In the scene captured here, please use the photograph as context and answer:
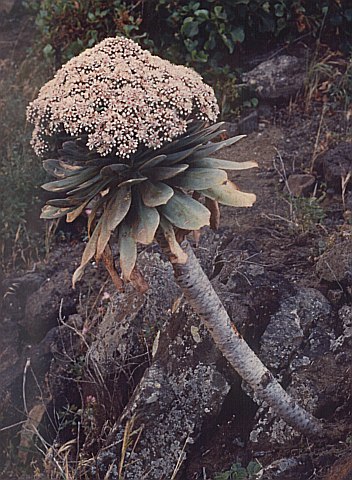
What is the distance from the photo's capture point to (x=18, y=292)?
4.03 meters

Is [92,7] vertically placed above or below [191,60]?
above

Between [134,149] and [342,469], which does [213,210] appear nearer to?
[134,149]

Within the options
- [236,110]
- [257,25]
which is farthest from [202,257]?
[257,25]

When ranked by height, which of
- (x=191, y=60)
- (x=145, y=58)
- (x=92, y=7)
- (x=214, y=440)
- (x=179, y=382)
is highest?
(x=145, y=58)

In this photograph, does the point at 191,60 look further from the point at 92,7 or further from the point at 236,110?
the point at 92,7

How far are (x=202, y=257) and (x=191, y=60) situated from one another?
1825mm

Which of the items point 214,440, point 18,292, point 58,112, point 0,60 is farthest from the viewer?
point 0,60

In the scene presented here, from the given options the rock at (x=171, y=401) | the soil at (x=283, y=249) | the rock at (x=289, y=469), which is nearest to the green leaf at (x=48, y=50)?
the soil at (x=283, y=249)

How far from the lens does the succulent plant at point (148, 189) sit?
7.48ft

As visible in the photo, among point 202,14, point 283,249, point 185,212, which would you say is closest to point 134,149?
point 185,212

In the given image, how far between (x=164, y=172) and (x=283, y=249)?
1.52 meters

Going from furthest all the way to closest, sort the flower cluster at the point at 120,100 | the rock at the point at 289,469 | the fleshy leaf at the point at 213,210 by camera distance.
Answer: the rock at the point at 289,469 < the fleshy leaf at the point at 213,210 < the flower cluster at the point at 120,100

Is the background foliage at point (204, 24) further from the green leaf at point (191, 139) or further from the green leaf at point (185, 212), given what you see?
the green leaf at point (185, 212)

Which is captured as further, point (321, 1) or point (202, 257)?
point (321, 1)
